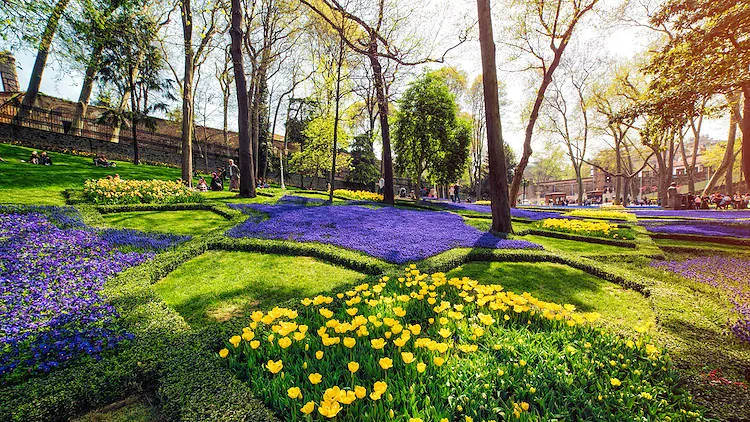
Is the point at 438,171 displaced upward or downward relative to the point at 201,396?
upward

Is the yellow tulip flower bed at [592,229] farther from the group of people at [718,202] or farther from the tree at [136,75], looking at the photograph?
the tree at [136,75]

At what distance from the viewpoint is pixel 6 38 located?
8.70 m

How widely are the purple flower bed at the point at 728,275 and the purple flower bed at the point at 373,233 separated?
237 cm

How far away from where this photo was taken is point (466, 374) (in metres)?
2.10

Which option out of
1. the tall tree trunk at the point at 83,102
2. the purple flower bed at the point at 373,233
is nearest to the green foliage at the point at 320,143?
the purple flower bed at the point at 373,233

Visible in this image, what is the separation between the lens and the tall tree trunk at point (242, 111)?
12.1m

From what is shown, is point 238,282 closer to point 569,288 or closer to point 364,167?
point 569,288

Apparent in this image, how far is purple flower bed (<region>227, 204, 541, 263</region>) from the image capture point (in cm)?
634

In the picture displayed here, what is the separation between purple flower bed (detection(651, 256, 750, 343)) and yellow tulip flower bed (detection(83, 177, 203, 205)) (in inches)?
491

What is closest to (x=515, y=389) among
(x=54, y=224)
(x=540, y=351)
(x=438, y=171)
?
(x=540, y=351)

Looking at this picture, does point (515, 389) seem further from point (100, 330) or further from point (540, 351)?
point (100, 330)

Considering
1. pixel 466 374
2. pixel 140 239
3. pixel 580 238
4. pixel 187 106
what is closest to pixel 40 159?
pixel 187 106

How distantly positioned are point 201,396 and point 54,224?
6506mm

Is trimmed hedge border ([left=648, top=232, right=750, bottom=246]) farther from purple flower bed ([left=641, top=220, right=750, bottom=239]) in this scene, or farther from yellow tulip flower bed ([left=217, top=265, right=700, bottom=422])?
yellow tulip flower bed ([left=217, top=265, right=700, bottom=422])
